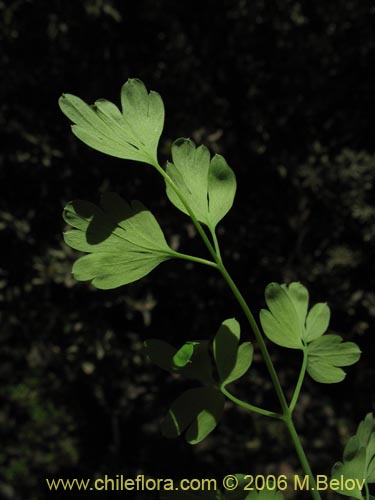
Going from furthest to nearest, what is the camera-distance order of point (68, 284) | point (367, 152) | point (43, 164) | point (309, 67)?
point (367, 152)
point (309, 67)
point (43, 164)
point (68, 284)

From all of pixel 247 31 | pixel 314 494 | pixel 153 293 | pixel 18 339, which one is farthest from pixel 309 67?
pixel 314 494

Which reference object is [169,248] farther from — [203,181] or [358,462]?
[358,462]

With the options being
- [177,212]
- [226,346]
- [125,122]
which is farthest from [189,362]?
[177,212]

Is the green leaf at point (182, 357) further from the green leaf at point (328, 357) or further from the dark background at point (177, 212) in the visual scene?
the dark background at point (177, 212)

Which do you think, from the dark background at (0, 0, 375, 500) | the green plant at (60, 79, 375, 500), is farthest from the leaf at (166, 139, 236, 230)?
the dark background at (0, 0, 375, 500)

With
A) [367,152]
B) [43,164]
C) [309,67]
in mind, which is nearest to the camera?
[43,164]

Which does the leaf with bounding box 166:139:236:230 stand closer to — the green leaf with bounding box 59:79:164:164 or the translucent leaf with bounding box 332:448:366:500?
the green leaf with bounding box 59:79:164:164

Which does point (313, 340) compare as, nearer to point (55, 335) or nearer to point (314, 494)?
point (314, 494)

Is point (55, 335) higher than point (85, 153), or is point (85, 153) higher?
point (85, 153)
